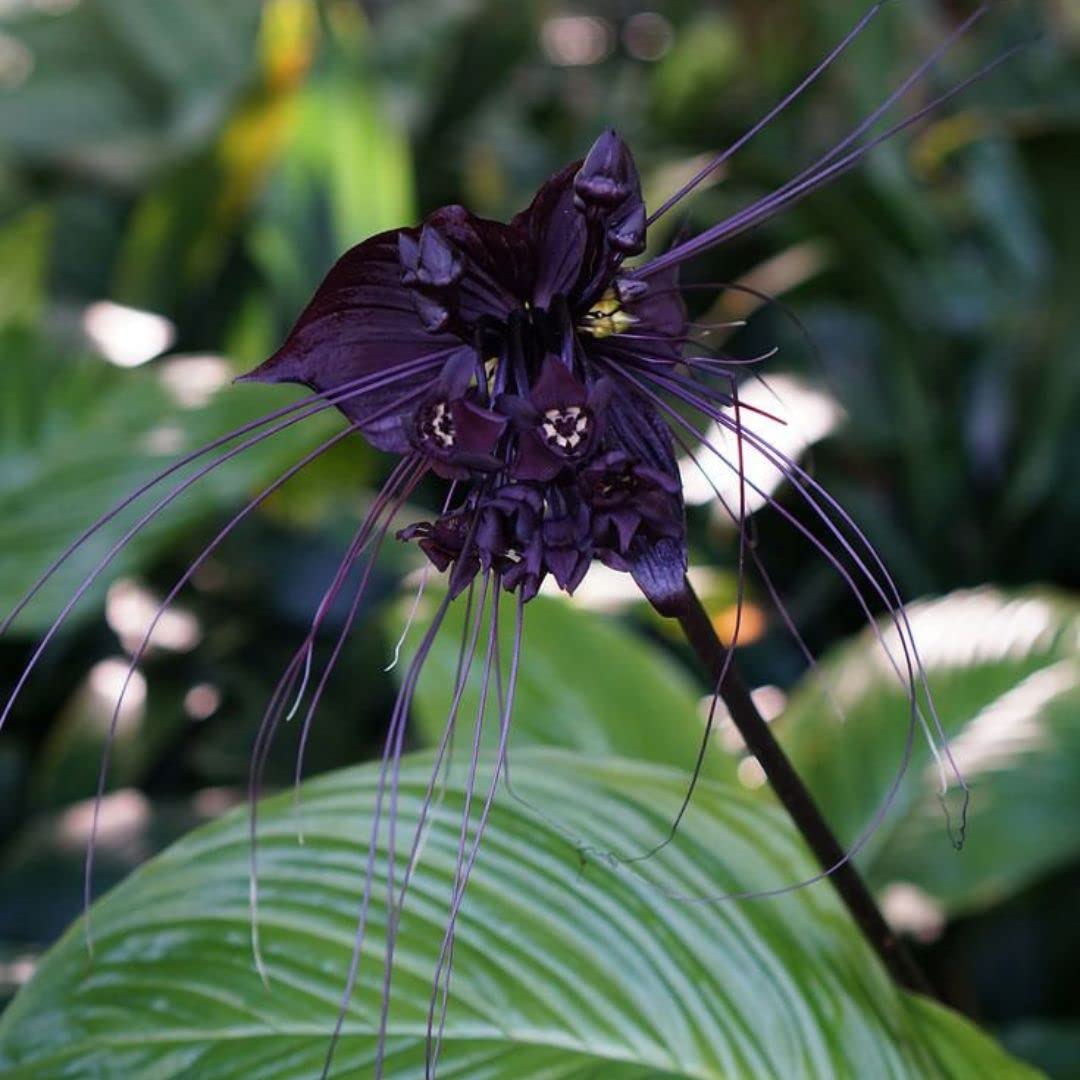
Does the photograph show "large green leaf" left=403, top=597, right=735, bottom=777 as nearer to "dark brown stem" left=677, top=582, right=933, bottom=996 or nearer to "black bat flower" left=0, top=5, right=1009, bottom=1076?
"dark brown stem" left=677, top=582, right=933, bottom=996

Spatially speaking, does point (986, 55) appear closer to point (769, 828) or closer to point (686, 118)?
point (686, 118)

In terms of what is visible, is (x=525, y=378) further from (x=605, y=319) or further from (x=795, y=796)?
(x=795, y=796)

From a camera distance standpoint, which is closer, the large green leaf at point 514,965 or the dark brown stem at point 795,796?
the dark brown stem at point 795,796

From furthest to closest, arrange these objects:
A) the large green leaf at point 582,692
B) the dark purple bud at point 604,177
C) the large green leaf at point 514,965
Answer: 1. the large green leaf at point 582,692
2. the large green leaf at point 514,965
3. the dark purple bud at point 604,177

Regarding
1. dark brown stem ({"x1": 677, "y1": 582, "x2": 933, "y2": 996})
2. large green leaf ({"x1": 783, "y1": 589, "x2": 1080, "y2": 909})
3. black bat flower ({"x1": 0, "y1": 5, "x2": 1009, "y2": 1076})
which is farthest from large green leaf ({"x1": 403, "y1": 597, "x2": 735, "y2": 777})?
black bat flower ({"x1": 0, "y1": 5, "x2": 1009, "y2": 1076})

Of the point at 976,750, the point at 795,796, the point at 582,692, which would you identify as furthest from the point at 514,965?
the point at 976,750

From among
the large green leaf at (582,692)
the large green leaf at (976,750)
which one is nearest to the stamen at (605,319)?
the large green leaf at (582,692)

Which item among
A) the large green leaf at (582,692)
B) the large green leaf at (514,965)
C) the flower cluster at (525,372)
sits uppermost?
the large green leaf at (582,692)

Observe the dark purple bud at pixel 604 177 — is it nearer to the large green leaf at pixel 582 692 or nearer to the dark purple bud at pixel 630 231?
the dark purple bud at pixel 630 231
